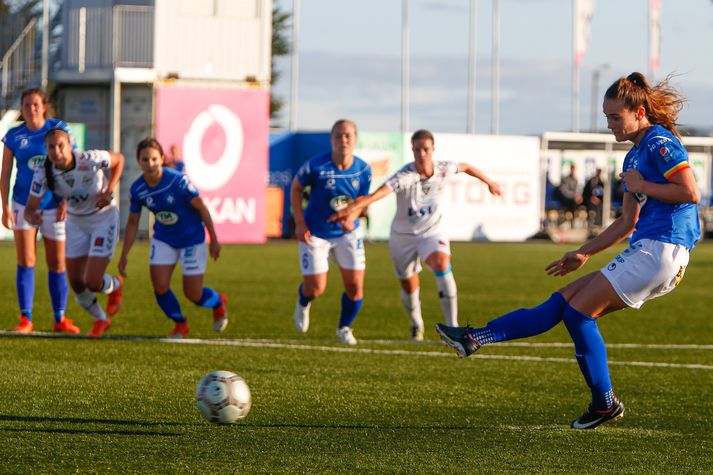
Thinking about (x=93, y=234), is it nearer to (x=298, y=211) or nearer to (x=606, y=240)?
(x=298, y=211)

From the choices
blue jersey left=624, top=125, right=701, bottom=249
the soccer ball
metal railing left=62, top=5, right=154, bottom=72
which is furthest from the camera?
metal railing left=62, top=5, right=154, bottom=72

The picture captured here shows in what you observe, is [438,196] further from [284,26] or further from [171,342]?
[284,26]

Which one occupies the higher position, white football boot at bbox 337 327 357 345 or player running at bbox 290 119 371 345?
player running at bbox 290 119 371 345

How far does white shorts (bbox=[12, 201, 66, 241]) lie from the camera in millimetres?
11208

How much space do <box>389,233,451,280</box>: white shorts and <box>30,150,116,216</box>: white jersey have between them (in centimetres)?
273

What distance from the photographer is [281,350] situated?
10.6 m

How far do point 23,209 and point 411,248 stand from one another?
3.54m

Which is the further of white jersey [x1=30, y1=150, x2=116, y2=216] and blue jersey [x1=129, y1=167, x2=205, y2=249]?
blue jersey [x1=129, y1=167, x2=205, y2=249]

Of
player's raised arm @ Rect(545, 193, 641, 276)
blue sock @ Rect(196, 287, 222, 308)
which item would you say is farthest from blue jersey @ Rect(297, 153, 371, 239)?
player's raised arm @ Rect(545, 193, 641, 276)

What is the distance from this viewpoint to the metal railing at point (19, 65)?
104 feet

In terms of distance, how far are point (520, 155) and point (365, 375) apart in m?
27.9

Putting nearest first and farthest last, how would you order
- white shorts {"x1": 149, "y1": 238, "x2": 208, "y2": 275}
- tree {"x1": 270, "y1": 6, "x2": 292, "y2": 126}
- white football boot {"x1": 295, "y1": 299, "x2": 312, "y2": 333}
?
1. white shorts {"x1": 149, "y1": 238, "x2": 208, "y2": 275}
2. white football boot {"x1": 295, "y1": 299, "x2": 312, "y2": 333}
3. tree {"x1": 270, "y1": 6, "x2": 292, "y2": 126}

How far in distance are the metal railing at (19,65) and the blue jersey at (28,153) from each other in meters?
21.1

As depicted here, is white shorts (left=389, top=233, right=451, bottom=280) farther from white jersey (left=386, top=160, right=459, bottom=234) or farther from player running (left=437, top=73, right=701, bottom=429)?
player running (left=437, top=73, right=701, bottom=429)
